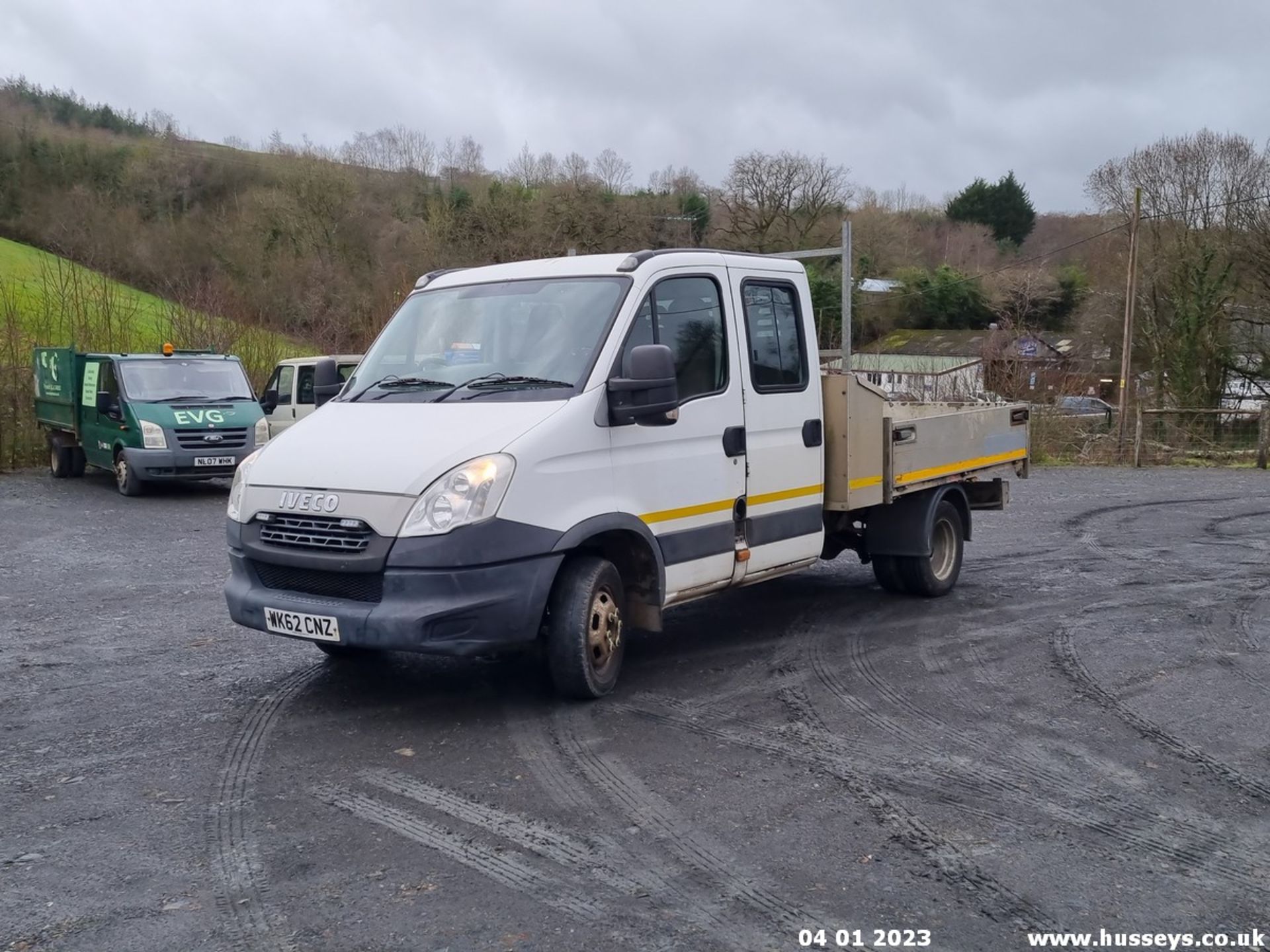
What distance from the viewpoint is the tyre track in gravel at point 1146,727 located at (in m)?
4.98

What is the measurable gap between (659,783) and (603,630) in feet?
3.90

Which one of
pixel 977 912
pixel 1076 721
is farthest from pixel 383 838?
pixel 1076 721

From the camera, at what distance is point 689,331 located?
654 centimetres

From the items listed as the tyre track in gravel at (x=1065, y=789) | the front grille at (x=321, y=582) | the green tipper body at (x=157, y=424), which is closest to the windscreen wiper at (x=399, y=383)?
the front grille at (x=321, y=582)

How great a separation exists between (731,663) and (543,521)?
205 centimetres

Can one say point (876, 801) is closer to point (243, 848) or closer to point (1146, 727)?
point (1146, 727)

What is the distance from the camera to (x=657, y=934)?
3.58 metres

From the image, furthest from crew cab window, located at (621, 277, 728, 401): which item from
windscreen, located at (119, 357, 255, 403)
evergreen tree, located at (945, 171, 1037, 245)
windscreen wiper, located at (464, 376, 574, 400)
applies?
evergreen tree, located at (945, 171, 1037, 245)

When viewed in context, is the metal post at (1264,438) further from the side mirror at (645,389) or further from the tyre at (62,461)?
the tyre at (62,461)

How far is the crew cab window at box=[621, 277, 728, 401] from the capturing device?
6297 millimetres

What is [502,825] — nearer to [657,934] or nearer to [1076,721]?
[657,934]

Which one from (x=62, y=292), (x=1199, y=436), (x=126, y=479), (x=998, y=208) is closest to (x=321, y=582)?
(x=126, y=479)

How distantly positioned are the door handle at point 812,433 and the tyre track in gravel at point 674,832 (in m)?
2.55

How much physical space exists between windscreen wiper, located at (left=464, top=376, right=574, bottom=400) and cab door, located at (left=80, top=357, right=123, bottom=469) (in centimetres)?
1186
